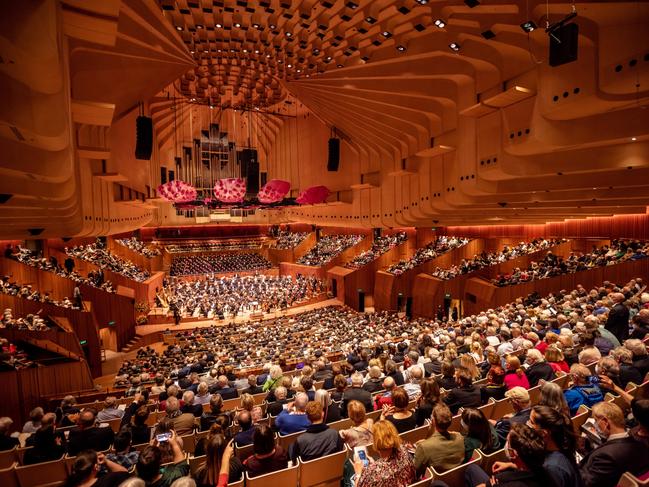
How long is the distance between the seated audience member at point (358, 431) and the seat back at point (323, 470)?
0.10 meters

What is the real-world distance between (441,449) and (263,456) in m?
1.28

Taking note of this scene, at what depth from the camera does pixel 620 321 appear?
17.4ft

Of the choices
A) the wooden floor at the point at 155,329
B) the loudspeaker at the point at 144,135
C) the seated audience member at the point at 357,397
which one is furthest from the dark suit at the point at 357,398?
the loudspeaker at the point at 144,135

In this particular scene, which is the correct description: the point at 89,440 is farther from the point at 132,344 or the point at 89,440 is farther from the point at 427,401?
the point at 132,344

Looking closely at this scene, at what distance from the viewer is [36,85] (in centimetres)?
356

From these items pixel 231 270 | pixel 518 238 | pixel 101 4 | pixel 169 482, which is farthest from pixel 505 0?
pixel 231 270

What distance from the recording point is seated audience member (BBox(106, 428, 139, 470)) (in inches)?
122

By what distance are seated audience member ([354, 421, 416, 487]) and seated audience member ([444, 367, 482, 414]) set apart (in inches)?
57.6

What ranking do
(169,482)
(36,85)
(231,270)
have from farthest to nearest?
(231,270), (36,85), (169,482)

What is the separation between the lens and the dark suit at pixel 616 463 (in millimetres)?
2035

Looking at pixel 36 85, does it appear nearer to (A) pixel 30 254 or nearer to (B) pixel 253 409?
(B) pixel 253 409

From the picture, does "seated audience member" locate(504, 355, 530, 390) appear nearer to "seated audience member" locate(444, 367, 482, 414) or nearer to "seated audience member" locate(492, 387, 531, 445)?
"seated audience member" locate(444, 367, 482, 414)

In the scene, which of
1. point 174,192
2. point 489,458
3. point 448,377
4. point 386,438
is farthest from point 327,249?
point 386,438

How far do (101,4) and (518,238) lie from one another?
1762cm
